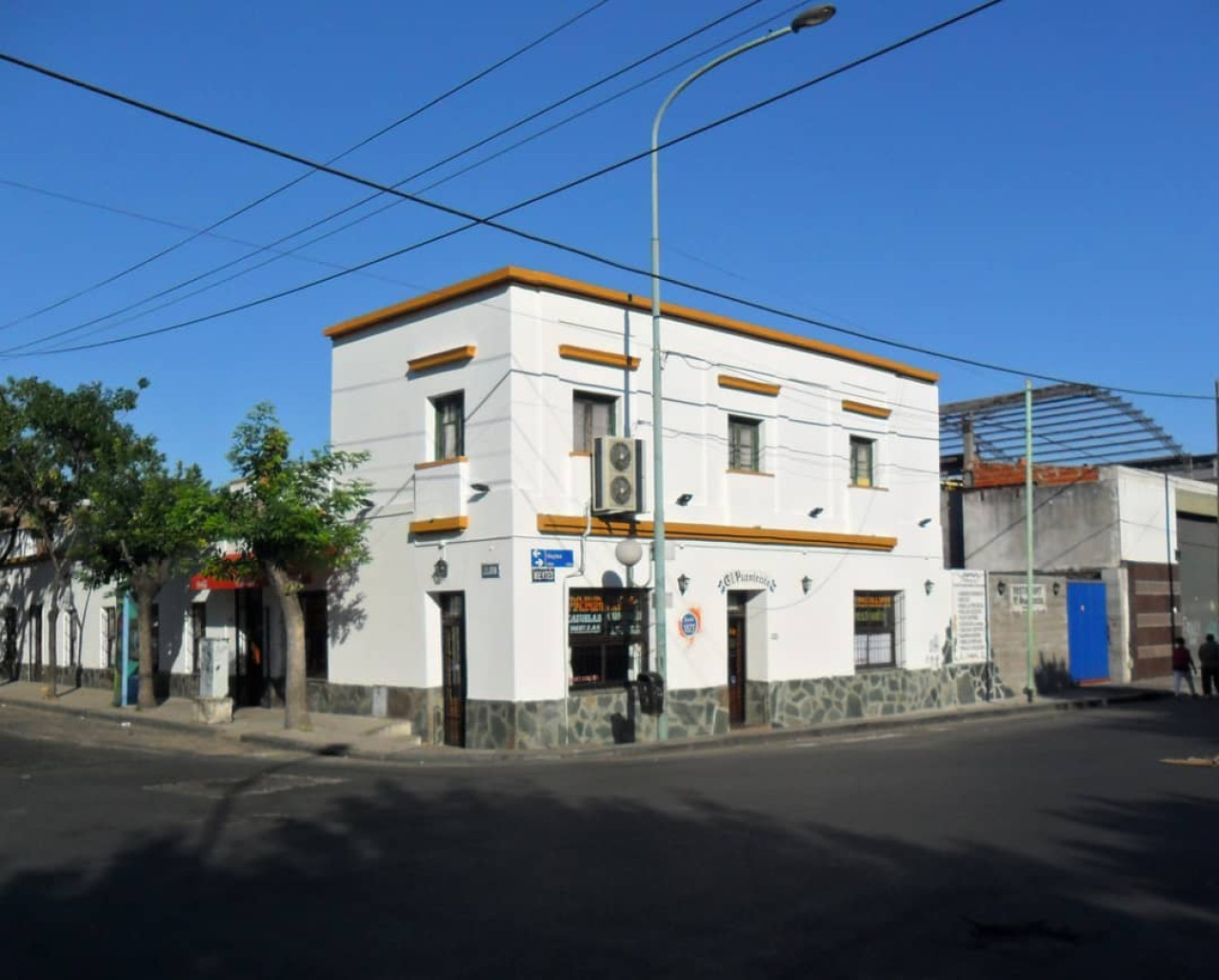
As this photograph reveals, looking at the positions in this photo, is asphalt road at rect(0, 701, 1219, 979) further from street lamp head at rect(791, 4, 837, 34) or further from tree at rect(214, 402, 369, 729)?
street lamp head at rect(791, 4, 837, 34)

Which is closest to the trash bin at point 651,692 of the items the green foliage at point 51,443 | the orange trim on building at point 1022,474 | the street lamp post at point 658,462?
the street lamp post at point 658,462

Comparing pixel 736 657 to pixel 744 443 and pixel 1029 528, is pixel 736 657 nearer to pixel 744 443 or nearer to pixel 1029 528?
pixel 744 443

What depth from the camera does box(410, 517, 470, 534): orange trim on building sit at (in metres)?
20.1

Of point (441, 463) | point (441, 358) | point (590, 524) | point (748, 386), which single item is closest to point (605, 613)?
point (590, 524)

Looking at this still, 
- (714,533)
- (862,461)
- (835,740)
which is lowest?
(835,740)

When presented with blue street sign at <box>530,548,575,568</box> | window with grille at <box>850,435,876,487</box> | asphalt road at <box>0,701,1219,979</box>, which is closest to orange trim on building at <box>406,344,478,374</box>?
blue street sign at <box>530,548,575,568</box>

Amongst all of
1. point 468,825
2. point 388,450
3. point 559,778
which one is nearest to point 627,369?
point 388,450

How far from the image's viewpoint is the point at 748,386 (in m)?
23.4

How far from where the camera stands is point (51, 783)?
48.6 feet

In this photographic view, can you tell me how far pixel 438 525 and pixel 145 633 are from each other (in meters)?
9.12

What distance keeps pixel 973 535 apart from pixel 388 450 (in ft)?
70.5

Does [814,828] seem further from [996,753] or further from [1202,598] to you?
[1202,598]

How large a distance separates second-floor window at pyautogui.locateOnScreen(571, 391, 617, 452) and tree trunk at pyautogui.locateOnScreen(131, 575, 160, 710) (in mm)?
10497

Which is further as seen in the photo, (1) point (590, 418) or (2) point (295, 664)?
(2) point (295, 664)
